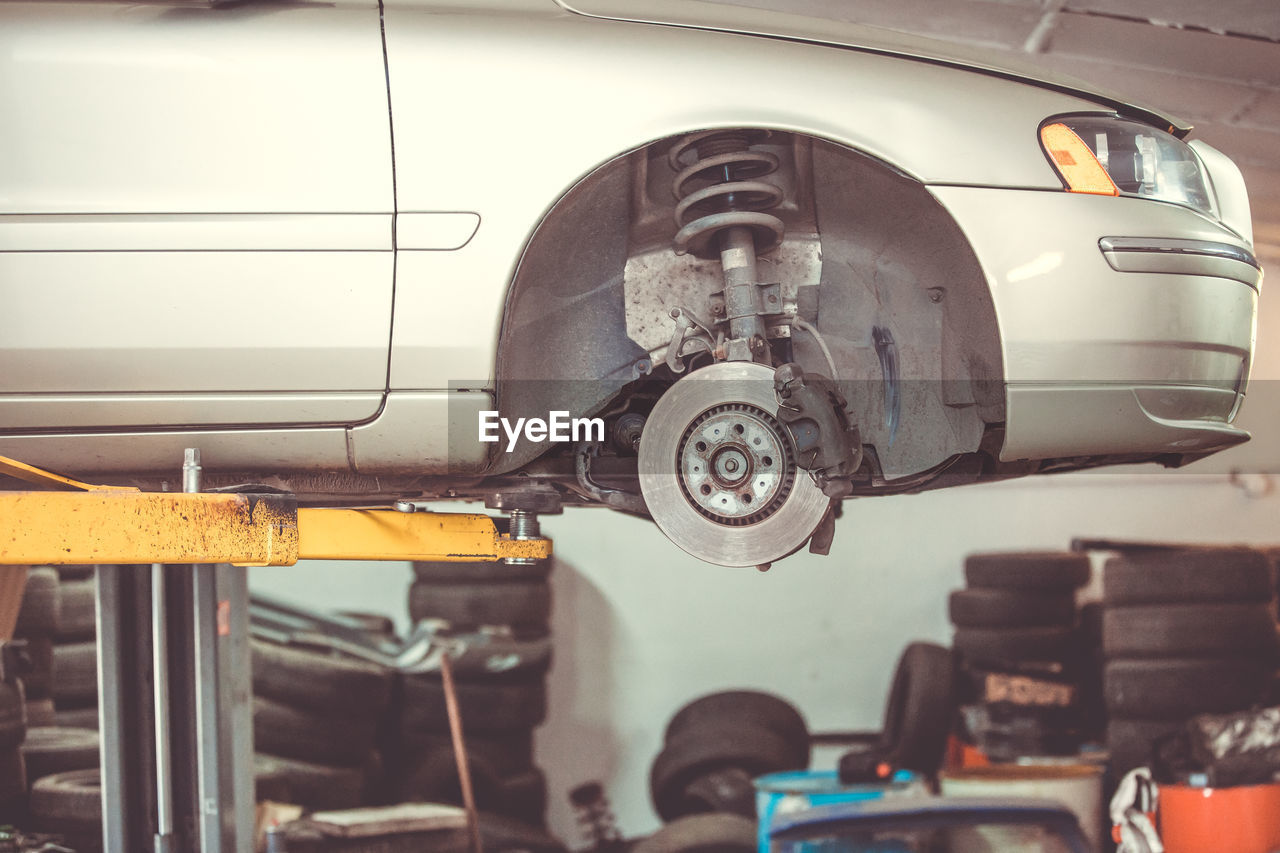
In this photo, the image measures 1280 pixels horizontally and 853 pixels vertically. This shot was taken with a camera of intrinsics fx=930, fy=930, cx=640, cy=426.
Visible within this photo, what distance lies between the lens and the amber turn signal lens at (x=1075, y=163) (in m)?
1.61

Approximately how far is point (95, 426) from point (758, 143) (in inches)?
48.7

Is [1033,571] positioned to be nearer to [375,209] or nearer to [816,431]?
[816,431]

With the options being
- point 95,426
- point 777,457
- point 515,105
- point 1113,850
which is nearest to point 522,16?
point 515,105

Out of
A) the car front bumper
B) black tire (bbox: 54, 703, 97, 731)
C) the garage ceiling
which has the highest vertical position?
the garage ceiling

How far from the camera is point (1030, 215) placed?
157 cm

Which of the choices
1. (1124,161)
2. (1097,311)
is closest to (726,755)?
(1097,311)

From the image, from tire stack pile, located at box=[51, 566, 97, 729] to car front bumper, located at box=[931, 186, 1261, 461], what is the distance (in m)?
A: 3.44

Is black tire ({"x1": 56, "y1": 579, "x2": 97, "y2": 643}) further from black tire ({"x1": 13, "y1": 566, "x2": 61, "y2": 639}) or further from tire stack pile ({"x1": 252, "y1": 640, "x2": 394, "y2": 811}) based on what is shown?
tire stack pile ({"x1": 252, "y1": 640, "x2": 394, "y2": 811})

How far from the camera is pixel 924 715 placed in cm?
405

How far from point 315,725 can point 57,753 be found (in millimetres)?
870

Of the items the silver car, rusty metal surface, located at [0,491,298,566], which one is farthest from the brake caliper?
rusty metal surface, located at [0,491,298,566]

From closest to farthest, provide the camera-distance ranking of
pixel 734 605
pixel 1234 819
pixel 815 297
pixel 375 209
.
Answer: pixel 375 209 → pixel 815 297 → pixel 1234 819 → pixel 734 605

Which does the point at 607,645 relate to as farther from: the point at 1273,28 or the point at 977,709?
the point at 1273,28

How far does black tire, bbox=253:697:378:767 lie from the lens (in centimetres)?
356
